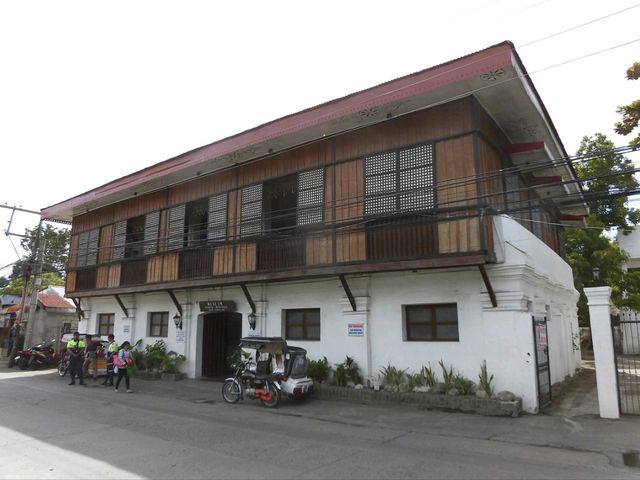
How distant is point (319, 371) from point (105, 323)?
1212 cm

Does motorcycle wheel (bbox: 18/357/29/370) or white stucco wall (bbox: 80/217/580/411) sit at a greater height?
white stucco wall (bbox: 80/217/580/411)

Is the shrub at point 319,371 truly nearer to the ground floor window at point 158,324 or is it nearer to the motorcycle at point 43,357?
the ground floor window at point 158,324

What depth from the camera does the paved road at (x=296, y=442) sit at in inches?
234

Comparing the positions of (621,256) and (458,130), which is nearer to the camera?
(458,130)

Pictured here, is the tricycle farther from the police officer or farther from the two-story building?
the police officer

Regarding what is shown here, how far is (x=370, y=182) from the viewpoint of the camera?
37.8 ft

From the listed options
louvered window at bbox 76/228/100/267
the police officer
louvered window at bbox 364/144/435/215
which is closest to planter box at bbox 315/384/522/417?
louvered window at bbox 364/144/435/215

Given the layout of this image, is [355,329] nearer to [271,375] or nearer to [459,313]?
[271,375]

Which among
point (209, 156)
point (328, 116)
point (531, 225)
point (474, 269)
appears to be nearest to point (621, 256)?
point (531, 225)

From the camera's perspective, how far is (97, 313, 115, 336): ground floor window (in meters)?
19.8

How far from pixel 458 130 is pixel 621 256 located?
17287 mm

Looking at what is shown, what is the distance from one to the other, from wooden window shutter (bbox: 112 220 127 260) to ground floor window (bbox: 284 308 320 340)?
8.23 meters

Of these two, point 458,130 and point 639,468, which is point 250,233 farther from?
point 639,468

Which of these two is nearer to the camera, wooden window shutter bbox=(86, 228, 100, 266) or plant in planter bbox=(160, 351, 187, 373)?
plant in planter bbox=(160, 351, 187, 373)
